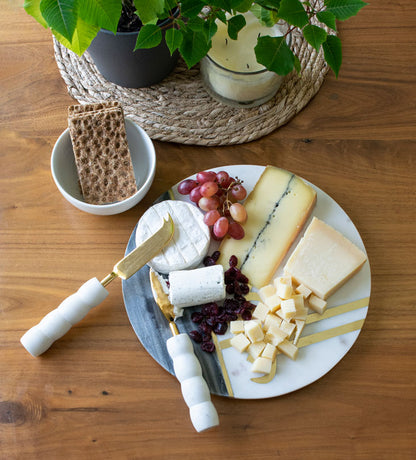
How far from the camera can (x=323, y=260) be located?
3.25ft

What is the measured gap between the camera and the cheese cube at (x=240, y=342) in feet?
3.09

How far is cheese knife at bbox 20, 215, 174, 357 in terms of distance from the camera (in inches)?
37.0

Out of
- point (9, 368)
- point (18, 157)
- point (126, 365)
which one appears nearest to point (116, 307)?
point (126, 365)

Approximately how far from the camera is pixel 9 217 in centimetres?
108

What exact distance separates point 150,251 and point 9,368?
1.14 ft

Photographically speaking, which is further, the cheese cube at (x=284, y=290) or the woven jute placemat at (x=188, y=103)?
the woven jute placemat at (x=188, y=103)

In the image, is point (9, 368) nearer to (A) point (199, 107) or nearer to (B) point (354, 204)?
(A) point (199, 107)

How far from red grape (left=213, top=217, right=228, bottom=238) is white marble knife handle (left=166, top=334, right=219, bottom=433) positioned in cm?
21

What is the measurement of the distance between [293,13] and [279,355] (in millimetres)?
584

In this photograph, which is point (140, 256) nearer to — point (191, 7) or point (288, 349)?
point (288, 349)

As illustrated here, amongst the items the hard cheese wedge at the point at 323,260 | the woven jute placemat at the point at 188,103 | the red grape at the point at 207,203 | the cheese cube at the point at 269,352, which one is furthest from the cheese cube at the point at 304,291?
the woven jute placemat at the point at 188,103

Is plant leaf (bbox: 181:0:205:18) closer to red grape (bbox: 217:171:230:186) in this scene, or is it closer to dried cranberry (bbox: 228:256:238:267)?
red grape (bbox: 217:171:230:186)

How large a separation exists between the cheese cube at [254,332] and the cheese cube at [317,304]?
0.11 metres

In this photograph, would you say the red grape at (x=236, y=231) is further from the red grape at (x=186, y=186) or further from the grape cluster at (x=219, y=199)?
the red grape at (x=186, y=186)
